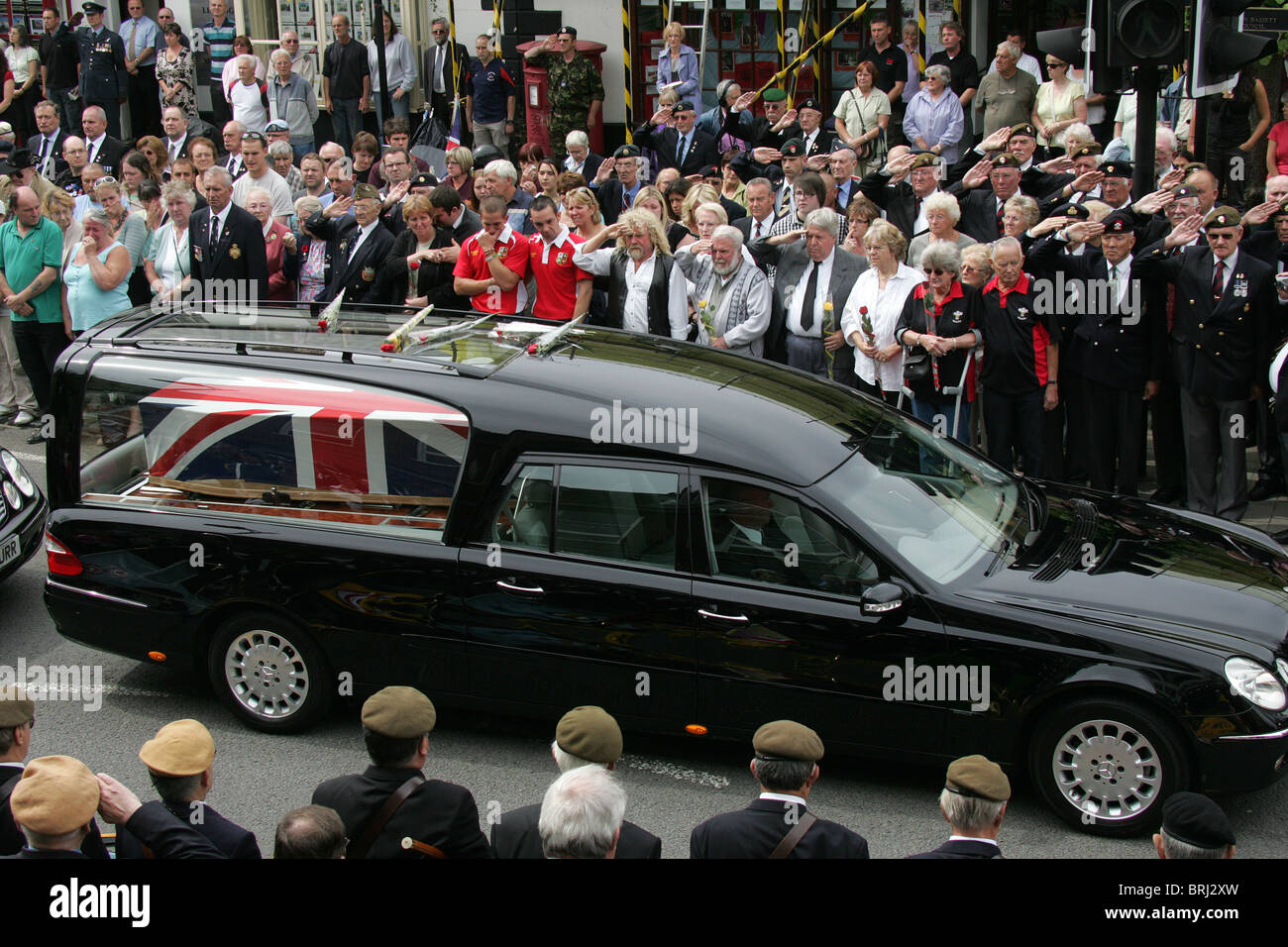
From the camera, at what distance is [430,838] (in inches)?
173

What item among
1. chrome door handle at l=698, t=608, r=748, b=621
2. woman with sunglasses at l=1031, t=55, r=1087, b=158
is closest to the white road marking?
chrome door handle at l=698, t=608, r=748, b=621

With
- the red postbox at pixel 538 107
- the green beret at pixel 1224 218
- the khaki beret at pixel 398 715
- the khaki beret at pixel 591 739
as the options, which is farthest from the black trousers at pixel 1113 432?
A: the red postbox at pixel 538 107

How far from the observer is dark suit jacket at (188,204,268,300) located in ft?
36.2

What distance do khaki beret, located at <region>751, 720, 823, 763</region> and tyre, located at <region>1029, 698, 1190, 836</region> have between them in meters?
1.59

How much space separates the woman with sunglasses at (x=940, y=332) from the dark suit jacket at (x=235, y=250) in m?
5.18

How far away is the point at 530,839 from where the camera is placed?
14.1ft

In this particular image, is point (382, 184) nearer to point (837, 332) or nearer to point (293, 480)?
point (837, 332)

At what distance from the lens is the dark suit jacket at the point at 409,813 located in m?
4.39

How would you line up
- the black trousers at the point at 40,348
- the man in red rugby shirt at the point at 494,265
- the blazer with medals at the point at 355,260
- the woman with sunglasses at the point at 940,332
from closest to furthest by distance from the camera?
the woman with sunglasses at the point at 940,332 < the man in red rugby shirt at the point at 494,265 < the blazer with medals at the point at 355,260 < the black trousers at the point at 40,348

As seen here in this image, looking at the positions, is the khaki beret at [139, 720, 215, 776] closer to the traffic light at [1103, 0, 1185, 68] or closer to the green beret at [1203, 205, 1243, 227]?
the traffic light at [1103, 0, 1185, 68]

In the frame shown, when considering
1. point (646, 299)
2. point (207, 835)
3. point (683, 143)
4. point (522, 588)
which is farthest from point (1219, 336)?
point (207, 835)

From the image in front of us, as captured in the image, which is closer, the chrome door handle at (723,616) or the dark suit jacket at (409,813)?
the dark suit jacket at (409,813)

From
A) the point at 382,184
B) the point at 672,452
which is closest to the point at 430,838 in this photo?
the point at 672,452

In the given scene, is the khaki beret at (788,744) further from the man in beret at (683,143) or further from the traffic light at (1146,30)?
the man in beret at (683,143)
